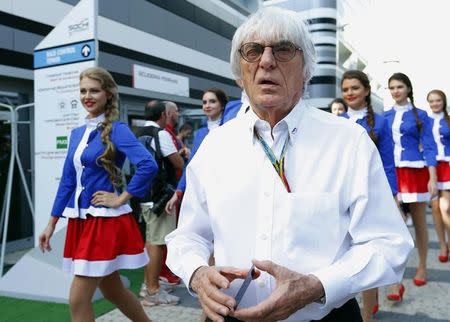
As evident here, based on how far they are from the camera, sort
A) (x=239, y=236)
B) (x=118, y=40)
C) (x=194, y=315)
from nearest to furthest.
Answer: (x=239, y=236) → (x=194, y=315) → (x=118, y=40)

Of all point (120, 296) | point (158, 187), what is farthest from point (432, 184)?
point (120, 296)

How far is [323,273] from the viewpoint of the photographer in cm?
119

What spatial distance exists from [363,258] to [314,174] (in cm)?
27

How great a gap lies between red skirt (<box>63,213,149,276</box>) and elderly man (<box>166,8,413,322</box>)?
4.59ft

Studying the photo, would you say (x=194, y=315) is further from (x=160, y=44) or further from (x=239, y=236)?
(x=160, y=44)

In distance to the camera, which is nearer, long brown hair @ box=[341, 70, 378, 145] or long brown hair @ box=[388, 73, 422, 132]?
long brown hair @ box=[341, 70, 378, 145]

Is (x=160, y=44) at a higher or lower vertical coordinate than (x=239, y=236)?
higher

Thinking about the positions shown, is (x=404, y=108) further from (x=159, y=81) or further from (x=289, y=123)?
(x=159, y=81)

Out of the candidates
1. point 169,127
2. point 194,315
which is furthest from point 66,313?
point 169,127

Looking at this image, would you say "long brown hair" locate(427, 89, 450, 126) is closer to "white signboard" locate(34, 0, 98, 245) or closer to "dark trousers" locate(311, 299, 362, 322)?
"white signboard" locate(34, 0, 98, 245)

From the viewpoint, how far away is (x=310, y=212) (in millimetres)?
1245

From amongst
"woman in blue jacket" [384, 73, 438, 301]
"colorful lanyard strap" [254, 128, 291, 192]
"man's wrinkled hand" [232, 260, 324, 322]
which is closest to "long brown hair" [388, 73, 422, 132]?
"woman in blue jacket" [384, 73, 438, 301]

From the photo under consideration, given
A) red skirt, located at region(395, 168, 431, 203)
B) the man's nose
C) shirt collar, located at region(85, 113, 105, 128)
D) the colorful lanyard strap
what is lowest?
red skirt, located at region(395, 168, 431, 203)

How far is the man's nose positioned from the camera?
1.32 m
